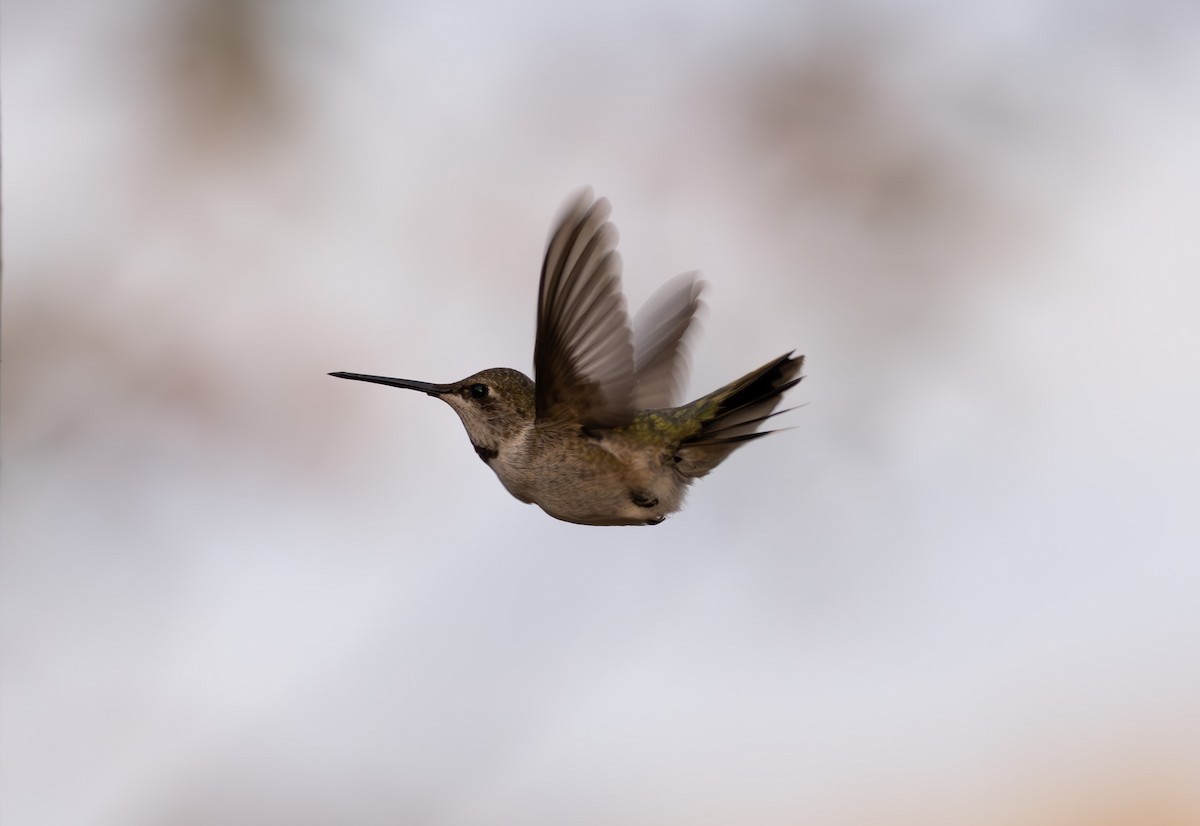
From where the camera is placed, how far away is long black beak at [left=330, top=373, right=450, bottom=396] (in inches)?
35.2

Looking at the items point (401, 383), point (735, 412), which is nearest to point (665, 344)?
point (735, 412)

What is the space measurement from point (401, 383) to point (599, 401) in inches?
7.5

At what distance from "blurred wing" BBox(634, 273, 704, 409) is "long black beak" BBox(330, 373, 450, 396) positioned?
0.25 metres

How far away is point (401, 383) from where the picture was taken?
38.2 inches

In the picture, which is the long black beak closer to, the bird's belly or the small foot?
the bird's belly

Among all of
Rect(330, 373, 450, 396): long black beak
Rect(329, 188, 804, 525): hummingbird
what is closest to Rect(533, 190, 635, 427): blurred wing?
Rect(329, 188, 804, 525): hummingbird

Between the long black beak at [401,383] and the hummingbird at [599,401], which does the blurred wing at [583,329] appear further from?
the long black beak at [401,383]

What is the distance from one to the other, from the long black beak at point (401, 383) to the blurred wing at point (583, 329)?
10 centimetres

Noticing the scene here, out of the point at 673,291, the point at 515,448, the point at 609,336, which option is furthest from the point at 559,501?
the point at 673,291

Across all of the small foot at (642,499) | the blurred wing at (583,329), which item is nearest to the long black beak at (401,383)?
the blurred wing at (583,329)

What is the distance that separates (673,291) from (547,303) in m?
0.39

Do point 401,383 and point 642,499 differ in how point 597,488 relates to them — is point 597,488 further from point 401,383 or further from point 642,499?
point 401,383

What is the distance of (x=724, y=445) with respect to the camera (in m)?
1.25

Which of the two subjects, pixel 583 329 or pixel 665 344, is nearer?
pixel 583 329
